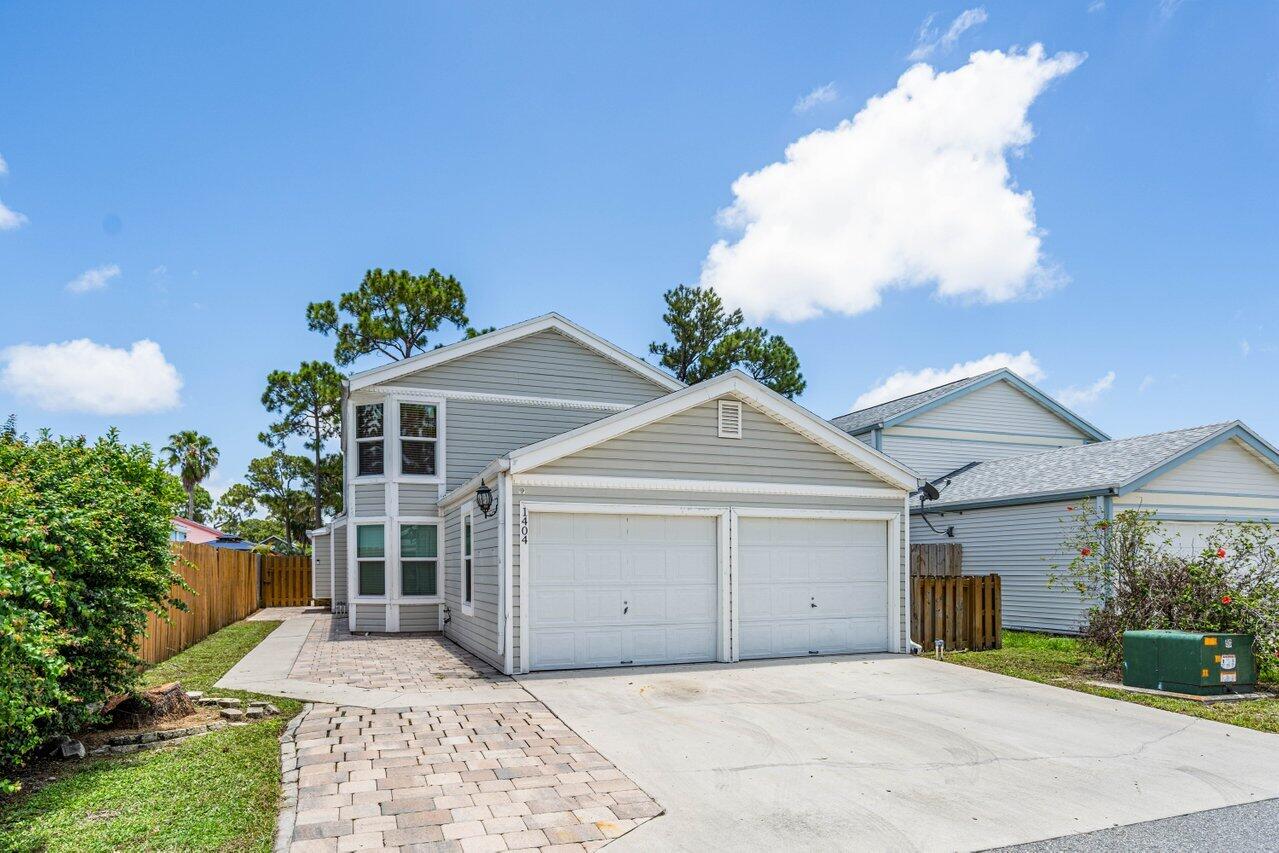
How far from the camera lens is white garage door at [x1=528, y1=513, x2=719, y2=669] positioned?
35.0 feet

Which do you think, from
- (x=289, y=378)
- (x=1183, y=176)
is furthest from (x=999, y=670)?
(x=289, y=378)

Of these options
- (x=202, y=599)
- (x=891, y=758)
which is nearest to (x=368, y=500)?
(x=202, y=599)

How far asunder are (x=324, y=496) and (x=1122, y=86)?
A: 3572cm

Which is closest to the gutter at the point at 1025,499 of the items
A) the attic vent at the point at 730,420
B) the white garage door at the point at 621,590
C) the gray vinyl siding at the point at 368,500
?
the attic vent at the point at 730,420

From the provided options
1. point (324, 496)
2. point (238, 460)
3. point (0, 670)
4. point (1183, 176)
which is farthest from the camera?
point (238, 460)

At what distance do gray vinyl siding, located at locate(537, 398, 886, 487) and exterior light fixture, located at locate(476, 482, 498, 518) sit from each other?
1.07 m

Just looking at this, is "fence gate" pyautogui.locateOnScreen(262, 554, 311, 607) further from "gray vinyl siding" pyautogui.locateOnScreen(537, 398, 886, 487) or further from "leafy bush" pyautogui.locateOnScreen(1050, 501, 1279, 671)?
"leafy bush" pyautogui.locateOnScreen(1050, 501, 1279, 671)

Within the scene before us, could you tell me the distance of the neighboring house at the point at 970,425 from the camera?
72.3ft

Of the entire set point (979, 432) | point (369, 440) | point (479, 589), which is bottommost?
point (479, 589)

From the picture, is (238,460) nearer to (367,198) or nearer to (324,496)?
(324,496)

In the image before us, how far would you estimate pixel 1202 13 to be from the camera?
38.6 ft

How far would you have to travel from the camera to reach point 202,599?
15.9 meters

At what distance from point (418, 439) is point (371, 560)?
2742mm

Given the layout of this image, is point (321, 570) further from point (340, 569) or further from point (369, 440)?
point (369, 440)
